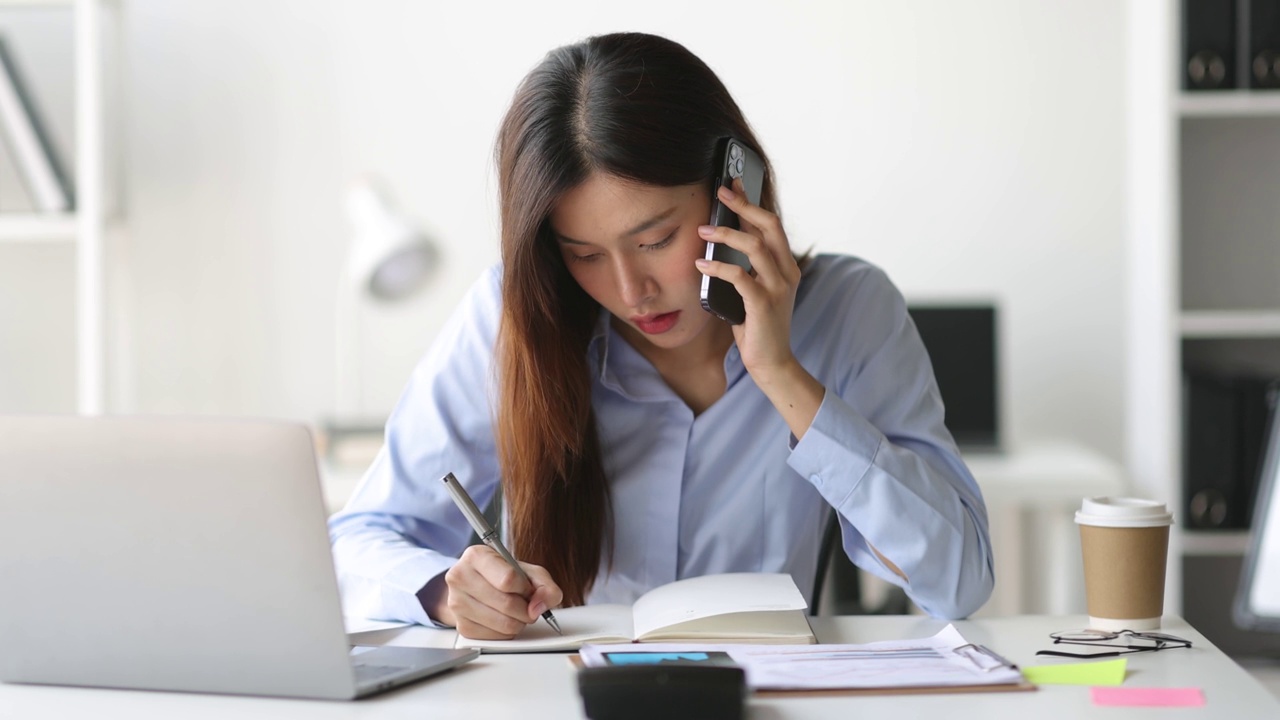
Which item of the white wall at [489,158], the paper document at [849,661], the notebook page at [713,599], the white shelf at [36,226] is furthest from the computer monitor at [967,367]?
the white shelf at [36,226]

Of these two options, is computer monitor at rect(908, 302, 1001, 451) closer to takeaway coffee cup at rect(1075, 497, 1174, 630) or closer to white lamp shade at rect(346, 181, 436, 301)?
white lamp shade at rect(346, 181, 436, 301)

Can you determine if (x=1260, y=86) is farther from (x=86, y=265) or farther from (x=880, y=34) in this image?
(x=86, y=265)

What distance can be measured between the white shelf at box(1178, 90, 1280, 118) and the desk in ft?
5.10

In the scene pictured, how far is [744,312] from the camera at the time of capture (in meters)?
1.32

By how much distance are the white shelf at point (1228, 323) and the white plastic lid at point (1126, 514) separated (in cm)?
137

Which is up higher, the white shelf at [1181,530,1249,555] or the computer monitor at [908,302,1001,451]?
the computer monitor at [908,302,1001,451]

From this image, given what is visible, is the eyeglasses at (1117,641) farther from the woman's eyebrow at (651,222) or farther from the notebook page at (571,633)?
the woman's eyebrow at (651,222)

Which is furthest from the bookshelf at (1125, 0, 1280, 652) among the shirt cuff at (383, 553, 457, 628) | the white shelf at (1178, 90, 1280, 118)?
the shirt cuff at (383, 553, 457, 628)

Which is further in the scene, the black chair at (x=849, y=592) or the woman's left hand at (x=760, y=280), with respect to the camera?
the black chair at (x=849, y=592)

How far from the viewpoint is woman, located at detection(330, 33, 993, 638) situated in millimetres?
1233

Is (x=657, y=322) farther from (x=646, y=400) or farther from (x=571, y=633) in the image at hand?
(x=571, y=633)

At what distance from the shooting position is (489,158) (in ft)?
8.97

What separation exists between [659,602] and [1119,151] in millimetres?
1910

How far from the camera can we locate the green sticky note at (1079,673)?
947mm
